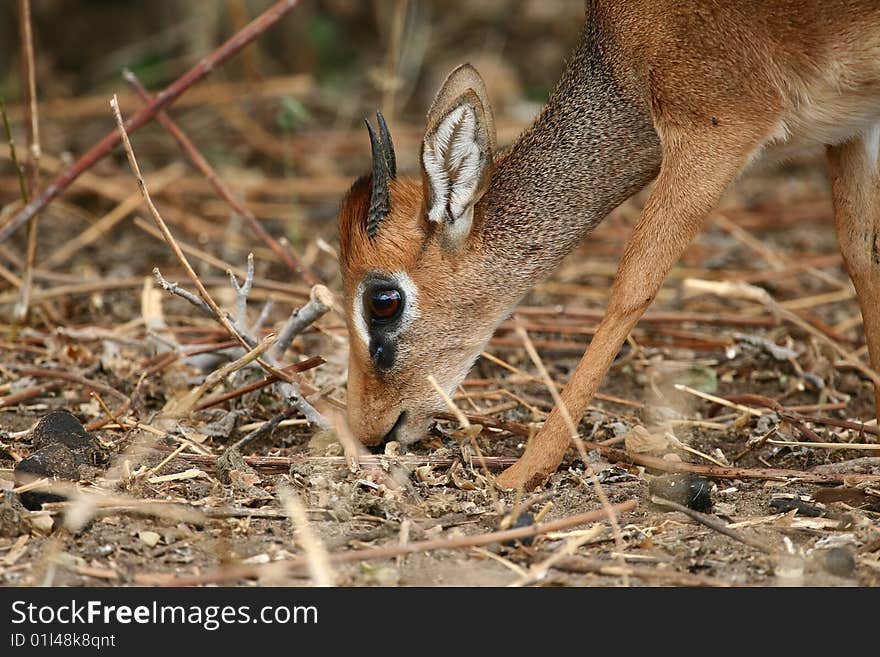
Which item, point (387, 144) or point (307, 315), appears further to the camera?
point (307, 315)

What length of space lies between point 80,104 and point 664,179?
6253 millimetres

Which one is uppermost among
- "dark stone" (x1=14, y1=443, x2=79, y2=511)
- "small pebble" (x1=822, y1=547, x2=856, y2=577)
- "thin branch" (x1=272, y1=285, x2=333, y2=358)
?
"thin branch" (x1=272, y1=285, x2=333, y2=358)

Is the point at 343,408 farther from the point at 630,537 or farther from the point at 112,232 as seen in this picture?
the point at 112,232

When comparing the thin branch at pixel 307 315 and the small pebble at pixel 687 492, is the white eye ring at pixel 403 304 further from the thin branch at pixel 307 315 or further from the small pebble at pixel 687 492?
the small pebble at pixel 687 492

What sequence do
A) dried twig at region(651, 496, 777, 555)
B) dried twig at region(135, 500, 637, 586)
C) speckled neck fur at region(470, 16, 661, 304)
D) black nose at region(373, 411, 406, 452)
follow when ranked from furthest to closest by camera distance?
1. speckled neck fur at region(470, 16, 661, 304)
2. black nose at region(373, 411, 406, 452)
3. dried twig at region(651, 496, 777, 555)
4. dried twig at region(135, 500, 637, 586)

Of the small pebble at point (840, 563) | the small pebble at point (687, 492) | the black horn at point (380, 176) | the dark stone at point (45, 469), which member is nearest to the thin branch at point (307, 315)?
the black horn at point (380, 176)

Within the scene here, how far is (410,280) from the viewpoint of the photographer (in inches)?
183

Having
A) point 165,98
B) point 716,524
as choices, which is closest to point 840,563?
point 716,524

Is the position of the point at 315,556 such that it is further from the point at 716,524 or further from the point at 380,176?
the point at 380,176

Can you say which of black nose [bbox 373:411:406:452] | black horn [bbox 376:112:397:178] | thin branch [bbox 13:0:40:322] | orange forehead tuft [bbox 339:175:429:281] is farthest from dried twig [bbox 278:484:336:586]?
thin branch [bbox 13:0:40:322]

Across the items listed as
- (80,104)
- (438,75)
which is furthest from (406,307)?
(438,75)

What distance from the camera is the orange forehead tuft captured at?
4637 mm

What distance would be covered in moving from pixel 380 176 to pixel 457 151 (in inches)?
12.3

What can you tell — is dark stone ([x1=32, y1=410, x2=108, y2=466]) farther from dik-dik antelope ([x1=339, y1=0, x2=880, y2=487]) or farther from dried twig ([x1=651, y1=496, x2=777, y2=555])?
dried twig ([x1=651, y1=496, x2=777, y2=555])
